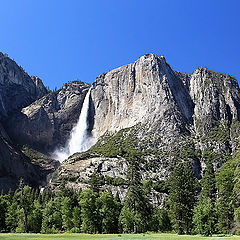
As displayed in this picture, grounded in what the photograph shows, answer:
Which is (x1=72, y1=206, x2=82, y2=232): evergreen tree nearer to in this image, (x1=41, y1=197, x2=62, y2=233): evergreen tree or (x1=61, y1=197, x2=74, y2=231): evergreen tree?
(x1=61, y1=197, x2=74, y2=231): evergreen tree

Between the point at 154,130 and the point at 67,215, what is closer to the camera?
the point at 67,215

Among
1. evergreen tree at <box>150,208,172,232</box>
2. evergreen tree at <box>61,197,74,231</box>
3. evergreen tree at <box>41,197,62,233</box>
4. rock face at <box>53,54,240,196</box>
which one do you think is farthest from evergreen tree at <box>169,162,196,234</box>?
rock face at <box>53,54,240,196</box>

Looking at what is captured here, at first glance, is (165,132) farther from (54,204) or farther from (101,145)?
(54,204)

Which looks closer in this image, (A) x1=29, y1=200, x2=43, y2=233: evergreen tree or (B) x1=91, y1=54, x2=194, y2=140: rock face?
(A) x1=29, y1=200, x2=43, y2=233: evergreen tree

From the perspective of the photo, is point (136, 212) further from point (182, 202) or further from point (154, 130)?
point (154, 130)

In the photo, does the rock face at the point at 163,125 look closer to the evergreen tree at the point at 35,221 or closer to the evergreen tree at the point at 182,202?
the evergreen tree at the point at 35,221

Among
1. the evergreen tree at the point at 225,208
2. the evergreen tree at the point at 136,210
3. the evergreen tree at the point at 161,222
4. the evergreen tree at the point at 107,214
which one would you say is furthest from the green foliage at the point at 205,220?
the evergreen tree at the point at 161,222

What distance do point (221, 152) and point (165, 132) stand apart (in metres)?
30.7

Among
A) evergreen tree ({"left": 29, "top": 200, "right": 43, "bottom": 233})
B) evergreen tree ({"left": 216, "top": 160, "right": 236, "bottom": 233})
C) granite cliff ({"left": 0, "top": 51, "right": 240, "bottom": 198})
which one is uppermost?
granite cliff ({"left": 0, "top": 51, "right": 240, "bottom": 198})

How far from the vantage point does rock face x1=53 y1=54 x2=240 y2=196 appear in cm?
13025

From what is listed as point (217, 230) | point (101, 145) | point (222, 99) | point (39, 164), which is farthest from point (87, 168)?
point (222, 99)

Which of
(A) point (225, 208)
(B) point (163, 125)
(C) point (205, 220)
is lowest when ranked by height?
(C) point (205, 220)

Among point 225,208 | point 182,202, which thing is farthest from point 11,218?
point 225,208

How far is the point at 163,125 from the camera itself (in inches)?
6156
